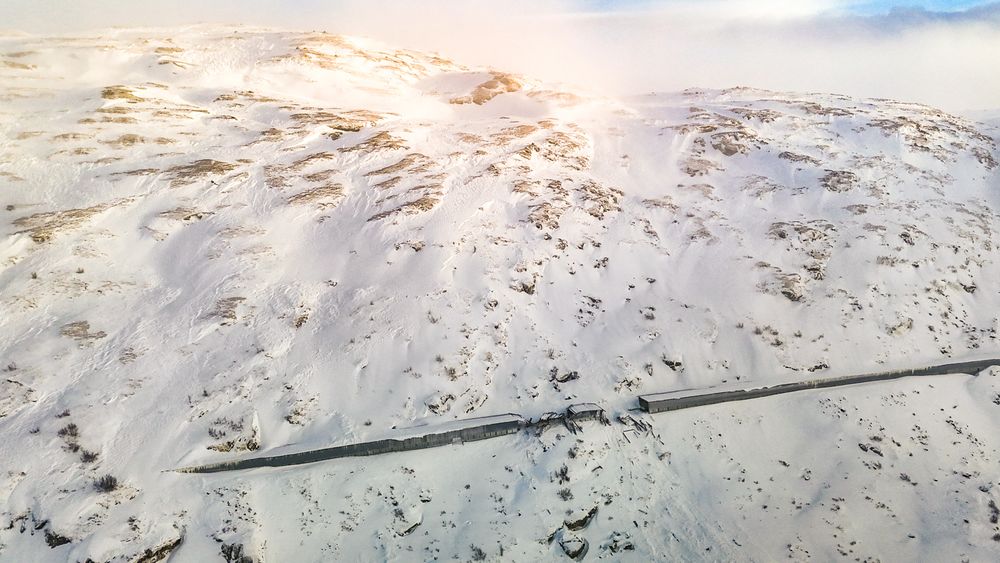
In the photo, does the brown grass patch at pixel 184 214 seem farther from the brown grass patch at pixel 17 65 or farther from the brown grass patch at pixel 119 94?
the brown grass patch at pixel 17 65

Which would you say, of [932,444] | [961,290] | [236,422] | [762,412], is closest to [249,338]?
[236,422]

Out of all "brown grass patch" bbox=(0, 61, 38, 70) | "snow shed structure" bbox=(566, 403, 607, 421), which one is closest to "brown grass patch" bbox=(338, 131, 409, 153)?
"snow shed structure" bbox=(566, 403, 607, 421)

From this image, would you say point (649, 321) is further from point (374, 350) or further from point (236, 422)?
point (236, 422)

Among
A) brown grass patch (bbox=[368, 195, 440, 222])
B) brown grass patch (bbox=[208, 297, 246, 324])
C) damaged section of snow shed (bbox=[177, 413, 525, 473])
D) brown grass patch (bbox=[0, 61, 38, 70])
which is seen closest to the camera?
damaged section of snow shed (bbox=[177, 413, 525, 473])

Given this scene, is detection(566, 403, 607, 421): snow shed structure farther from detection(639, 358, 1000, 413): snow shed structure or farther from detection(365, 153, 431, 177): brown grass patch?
detection(365, 153, 431, 177): brown grass patch

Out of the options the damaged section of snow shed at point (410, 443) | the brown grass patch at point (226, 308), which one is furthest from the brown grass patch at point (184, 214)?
the damaged section of snow shed at point (410, 443)

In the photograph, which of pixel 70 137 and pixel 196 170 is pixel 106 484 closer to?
pixel 196 170
